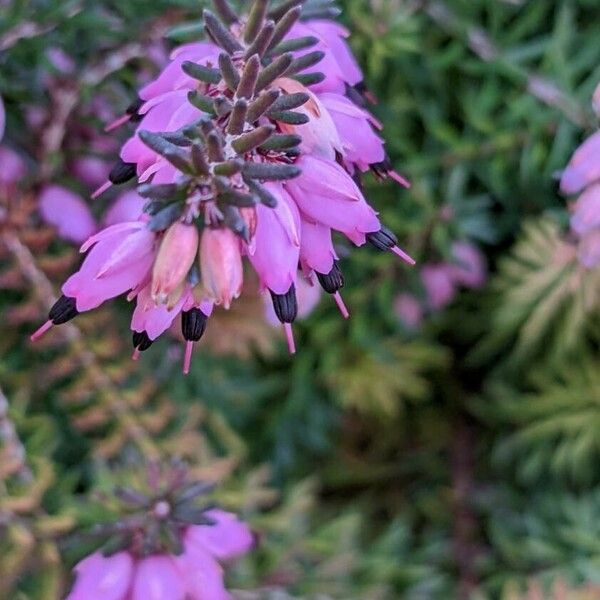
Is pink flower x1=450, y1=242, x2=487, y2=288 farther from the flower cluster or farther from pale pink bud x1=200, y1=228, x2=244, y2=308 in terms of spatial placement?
pale pink bud x1=200, y1=228, x2=244, y2=308

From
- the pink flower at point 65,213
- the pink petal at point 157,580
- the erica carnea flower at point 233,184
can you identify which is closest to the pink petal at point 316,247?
the erica carnea flower at point 233,184

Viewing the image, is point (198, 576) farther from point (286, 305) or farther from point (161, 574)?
point (286, 305)

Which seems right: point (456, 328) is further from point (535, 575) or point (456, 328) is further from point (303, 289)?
point (303, 289)

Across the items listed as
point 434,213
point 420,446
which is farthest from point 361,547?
point 434,213

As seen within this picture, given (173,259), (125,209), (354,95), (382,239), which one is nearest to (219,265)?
(173,259)

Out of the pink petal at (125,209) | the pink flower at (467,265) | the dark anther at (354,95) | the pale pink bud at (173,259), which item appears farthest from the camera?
the pink flower at (467,265)

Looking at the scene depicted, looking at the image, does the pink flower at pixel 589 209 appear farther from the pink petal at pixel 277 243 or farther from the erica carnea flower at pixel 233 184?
the pink petal at pixel 277 243

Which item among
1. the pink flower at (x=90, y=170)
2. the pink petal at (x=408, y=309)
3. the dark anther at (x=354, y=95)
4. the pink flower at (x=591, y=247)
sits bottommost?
the pink petal at (x=408, y=309)
